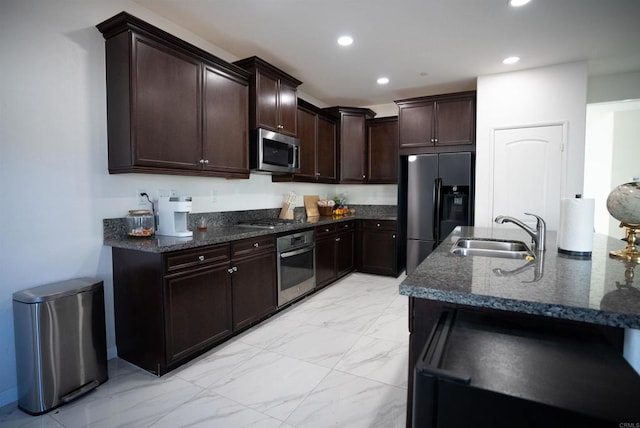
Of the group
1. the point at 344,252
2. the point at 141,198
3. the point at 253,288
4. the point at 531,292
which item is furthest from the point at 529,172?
the point at 141,198

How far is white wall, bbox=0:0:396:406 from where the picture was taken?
1.83m

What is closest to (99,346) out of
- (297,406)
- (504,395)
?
(297,406)

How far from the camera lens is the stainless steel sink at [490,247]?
2000 mm

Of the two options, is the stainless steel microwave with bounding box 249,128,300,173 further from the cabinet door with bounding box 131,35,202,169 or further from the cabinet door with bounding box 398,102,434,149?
the cabinet door with bounding box 398,102,434,149

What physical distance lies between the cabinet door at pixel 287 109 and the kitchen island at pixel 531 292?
2447 millimetres

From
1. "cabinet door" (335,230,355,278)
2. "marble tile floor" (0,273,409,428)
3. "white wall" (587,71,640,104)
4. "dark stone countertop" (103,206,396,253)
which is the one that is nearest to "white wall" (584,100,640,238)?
"white wall" (587,71,640,104)

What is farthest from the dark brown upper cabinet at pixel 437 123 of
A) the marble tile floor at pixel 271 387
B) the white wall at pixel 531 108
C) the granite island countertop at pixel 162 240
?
the granite island countertop at pixel 162 240

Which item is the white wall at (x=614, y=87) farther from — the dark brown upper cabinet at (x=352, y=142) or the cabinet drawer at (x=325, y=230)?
the cabinet drawer at (x=325, y=230)

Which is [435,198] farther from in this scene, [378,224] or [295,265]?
[295,265]

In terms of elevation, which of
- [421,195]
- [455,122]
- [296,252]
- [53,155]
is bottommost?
[296,252]

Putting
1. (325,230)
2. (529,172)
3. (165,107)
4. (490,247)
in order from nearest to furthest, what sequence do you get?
1. (490,247)
2. (165,107)
3. (529,172)
4. (325,230)

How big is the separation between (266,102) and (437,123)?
2.30 metres

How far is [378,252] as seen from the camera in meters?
4.58

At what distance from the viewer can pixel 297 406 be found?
1821mm
